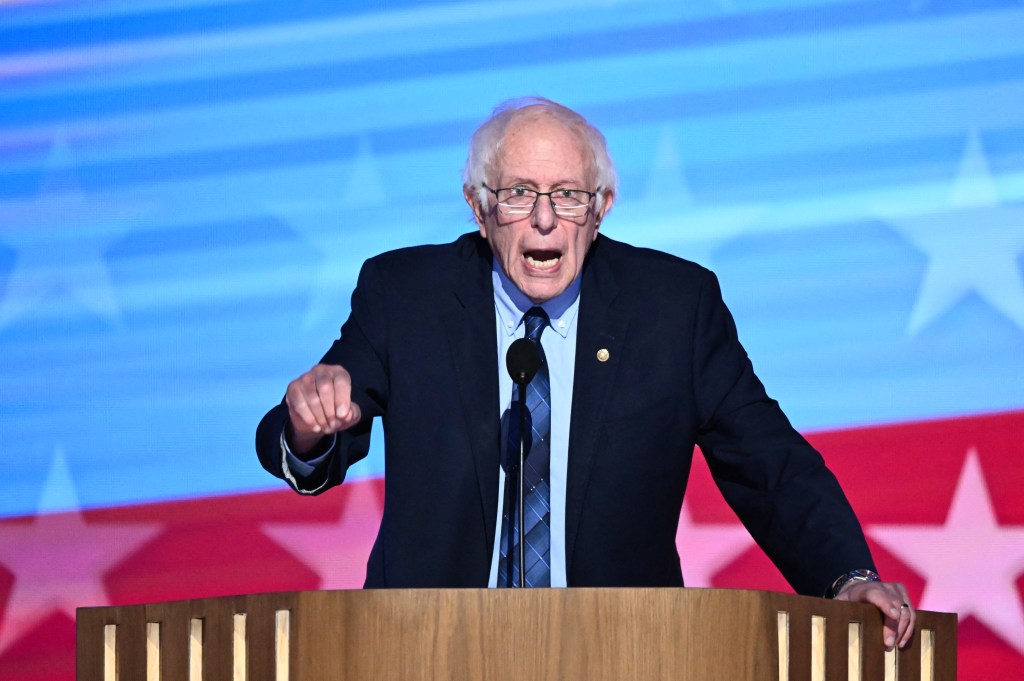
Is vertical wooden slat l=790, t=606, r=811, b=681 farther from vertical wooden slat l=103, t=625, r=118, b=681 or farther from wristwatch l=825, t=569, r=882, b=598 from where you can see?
vertical wooden slat l=103, t=625, r=118, b=681

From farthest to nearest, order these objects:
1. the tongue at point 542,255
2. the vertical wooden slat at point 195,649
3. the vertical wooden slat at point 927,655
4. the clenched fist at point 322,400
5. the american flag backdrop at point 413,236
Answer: the american flag backdrop at point 413,236
the tongue at point 542,255
the vertical wooden slat at point 927,655
the clenched fist at point 322,400
the vertical wooden slat at point 195,649

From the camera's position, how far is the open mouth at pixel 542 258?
2564mm

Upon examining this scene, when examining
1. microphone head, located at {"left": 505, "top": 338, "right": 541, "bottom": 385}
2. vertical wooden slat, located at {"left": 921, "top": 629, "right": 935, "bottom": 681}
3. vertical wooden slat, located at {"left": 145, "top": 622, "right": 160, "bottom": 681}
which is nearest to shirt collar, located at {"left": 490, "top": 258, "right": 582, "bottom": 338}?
microphone head, located at {"left": 505, "top": 338, "right": 541, "bottom": 385}

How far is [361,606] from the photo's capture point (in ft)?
6.03

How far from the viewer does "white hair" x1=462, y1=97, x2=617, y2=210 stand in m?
2.61

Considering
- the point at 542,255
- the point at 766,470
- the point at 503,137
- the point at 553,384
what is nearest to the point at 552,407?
the point at 553,384

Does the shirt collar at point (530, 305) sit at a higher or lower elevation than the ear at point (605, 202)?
lower

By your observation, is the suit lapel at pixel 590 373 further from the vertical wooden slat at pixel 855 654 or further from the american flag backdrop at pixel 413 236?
the american flag backdrop at pixel 413 236

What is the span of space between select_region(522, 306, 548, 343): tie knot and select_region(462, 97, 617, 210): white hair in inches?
8.2

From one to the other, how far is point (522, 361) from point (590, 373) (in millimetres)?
385

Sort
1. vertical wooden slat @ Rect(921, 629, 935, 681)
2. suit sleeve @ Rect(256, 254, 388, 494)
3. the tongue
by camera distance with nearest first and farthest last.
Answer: vertical wooden slat @ Rect(921, 629, 935, 681), suit sleeve @ Rect(256, 254, 388, 494), the tongue

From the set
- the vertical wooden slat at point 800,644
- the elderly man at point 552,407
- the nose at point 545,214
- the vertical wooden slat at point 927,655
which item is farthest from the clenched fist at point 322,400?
the vertical wooden slat at point 927,655


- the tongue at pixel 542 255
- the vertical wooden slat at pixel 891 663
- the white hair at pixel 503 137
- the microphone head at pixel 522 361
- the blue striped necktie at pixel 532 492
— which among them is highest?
the white hair at pixel 503 137

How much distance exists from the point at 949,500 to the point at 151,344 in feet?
6.58
